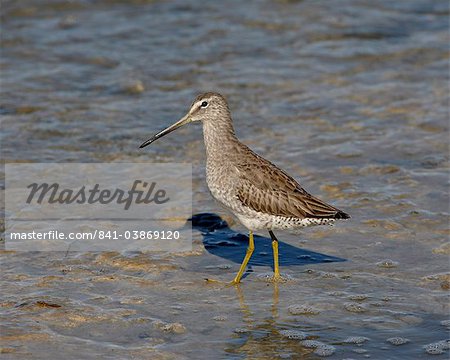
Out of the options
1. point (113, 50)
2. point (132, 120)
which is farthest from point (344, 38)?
point (132, 120)

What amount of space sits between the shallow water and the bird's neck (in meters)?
0.96

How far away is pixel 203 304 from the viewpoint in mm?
7109

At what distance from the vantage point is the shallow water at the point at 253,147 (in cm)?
669

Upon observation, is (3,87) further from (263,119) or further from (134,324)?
(134,324)

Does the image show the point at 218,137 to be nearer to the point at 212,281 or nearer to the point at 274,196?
the point at 274,196

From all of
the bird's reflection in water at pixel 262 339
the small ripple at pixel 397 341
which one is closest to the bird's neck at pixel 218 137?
the bird's reflection in water at pixel 262 339

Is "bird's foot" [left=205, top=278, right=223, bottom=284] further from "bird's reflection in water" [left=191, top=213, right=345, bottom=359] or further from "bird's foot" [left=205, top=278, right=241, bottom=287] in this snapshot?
"bird's reflection in water" [left=191, top=213, right=345, bottom=359]

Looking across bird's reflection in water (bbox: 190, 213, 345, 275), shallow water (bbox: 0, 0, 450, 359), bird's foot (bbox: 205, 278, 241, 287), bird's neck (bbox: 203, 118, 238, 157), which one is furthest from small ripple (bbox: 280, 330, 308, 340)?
bird's neck (bbox: 203, 118, 238, 157)

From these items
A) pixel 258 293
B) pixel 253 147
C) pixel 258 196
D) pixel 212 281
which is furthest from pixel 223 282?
pixel 253 147

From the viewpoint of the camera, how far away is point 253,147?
10539 mm

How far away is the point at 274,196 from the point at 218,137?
747 mm

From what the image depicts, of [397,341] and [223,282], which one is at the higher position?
[223,282]

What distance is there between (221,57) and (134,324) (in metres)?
7.54

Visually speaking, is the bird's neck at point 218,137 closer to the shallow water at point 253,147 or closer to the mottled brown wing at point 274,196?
the mottled brown wing at point 274,196
